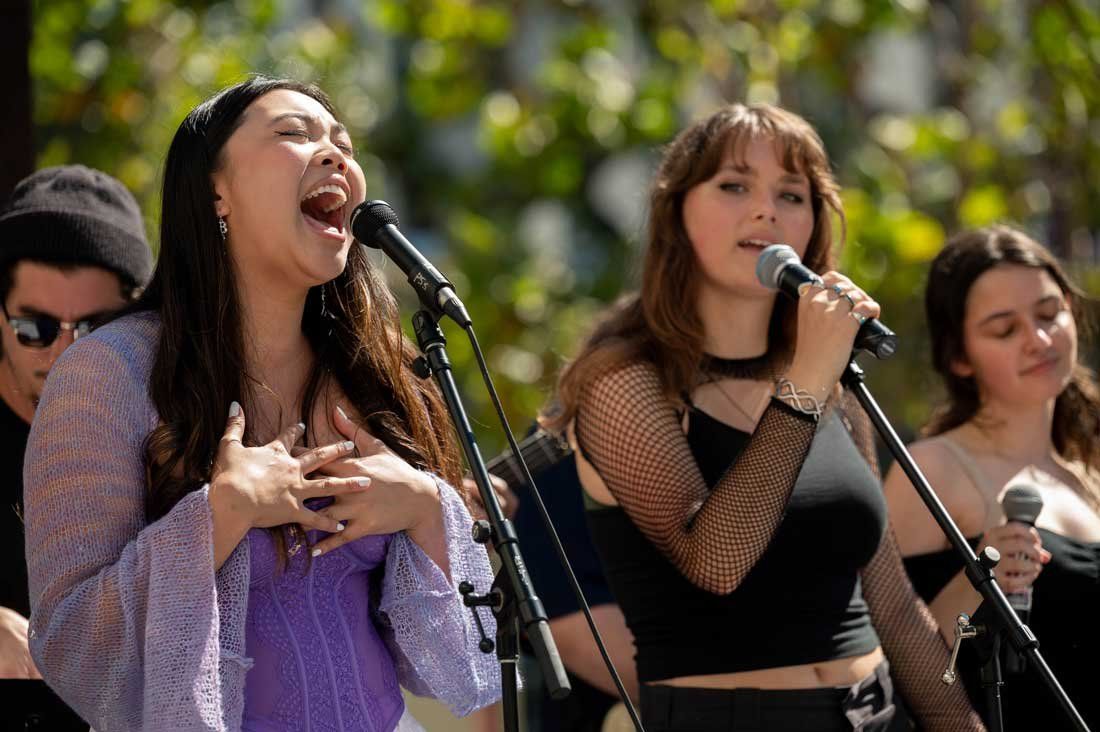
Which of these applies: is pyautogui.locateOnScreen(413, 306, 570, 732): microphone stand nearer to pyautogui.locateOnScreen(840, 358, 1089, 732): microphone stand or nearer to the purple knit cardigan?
the purple knit cardigan

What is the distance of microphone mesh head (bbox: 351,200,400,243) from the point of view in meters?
2.54

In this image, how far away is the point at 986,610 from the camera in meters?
2.70

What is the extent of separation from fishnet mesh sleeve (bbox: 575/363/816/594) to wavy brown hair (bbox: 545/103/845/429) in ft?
0.25

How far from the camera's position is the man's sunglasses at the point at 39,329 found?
3.29 m

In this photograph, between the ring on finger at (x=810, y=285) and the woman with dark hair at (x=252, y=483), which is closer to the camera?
the woman with dark hair at (x=252, y=483)

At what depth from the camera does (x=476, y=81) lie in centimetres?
902

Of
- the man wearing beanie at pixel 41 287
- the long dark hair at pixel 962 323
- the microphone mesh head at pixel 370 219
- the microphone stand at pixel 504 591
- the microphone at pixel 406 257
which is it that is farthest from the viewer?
the long dark hair at pixel 962 323

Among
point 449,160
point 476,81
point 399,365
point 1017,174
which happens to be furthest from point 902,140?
point 449,160

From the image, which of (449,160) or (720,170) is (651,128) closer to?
(720,170)

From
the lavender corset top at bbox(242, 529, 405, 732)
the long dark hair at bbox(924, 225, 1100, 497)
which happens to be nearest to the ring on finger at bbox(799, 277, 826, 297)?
the lavender corset top at bbox(242, 529, 405, 732)

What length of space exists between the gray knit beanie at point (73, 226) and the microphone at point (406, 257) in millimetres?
1033

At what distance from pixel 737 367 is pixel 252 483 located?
4.48 feet

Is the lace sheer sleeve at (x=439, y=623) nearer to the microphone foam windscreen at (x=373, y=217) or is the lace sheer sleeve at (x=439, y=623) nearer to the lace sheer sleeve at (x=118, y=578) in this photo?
the lace sheer sleeve at (x=118, y=578)

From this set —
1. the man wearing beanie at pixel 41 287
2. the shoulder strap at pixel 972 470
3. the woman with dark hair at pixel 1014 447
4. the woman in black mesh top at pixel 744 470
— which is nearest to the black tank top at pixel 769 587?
the woman in black mesh top at pixel 744 470
